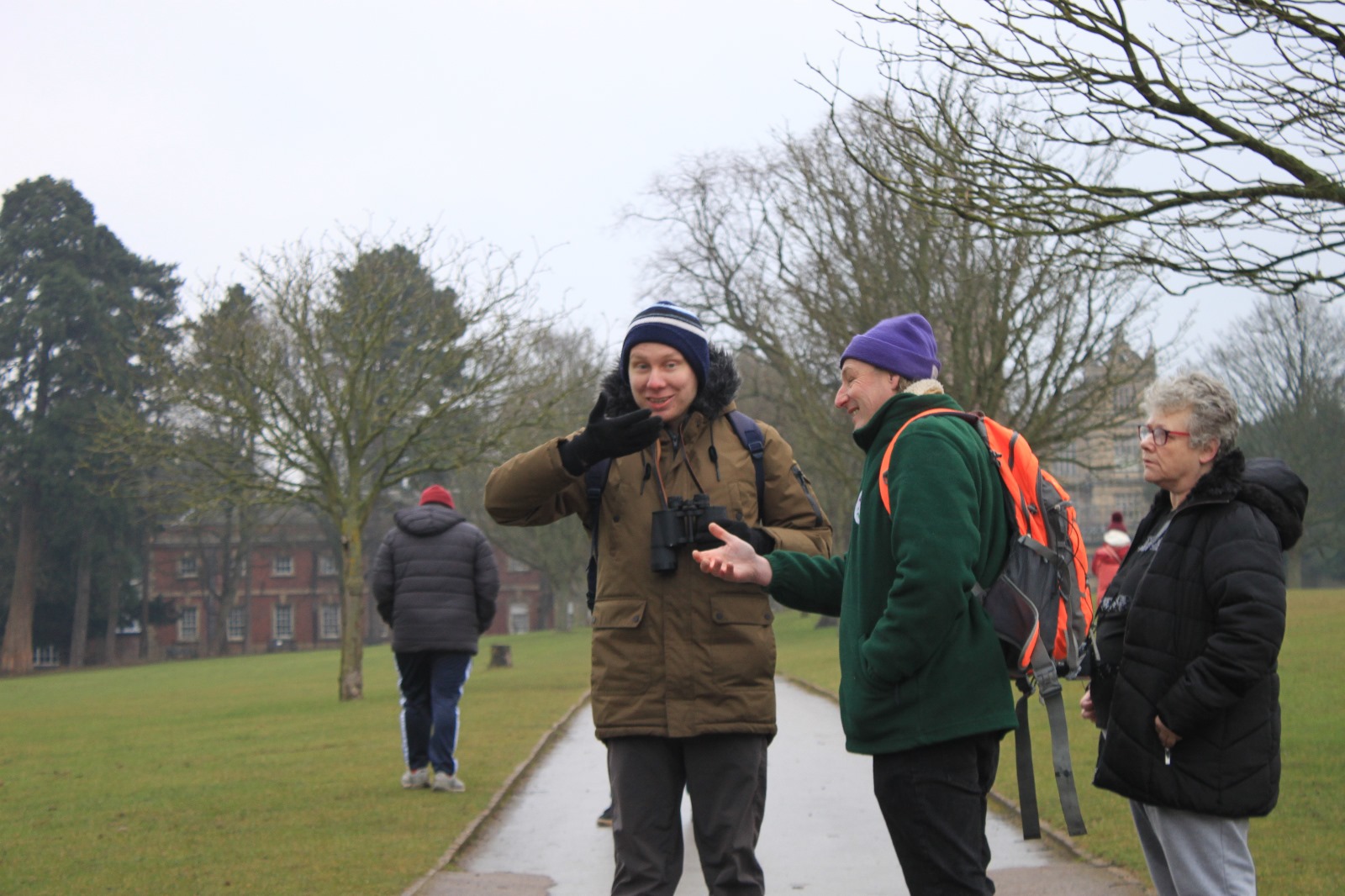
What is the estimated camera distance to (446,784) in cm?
1062

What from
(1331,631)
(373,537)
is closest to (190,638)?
(373,537)

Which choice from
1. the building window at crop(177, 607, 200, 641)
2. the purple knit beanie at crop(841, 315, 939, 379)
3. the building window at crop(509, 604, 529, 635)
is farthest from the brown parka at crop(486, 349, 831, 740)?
the building window at crop(509, 604, 529, 635)

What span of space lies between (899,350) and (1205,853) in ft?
5.35

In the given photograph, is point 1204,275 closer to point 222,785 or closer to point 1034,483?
point 1034,483

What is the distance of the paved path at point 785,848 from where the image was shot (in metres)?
7.03

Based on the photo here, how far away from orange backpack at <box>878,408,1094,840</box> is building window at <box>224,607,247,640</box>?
84698 millimetres

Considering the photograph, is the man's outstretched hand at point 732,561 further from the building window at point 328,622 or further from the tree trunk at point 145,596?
the building window at point 328,622

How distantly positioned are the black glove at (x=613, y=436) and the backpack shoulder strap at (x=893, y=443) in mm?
722

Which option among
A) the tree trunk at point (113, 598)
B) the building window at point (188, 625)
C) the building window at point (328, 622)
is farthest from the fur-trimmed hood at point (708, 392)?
the building window at point (188, 625)

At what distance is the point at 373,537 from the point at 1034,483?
75162 millimetres

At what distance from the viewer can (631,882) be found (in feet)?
13.8

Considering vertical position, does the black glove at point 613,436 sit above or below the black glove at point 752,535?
above

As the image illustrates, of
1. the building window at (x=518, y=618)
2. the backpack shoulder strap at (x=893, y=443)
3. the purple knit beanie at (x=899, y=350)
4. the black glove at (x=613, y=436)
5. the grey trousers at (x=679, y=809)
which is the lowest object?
the grey trousers at (x=679, y=809)

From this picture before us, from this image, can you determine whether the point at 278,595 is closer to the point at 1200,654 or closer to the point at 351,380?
the point at 351,380
